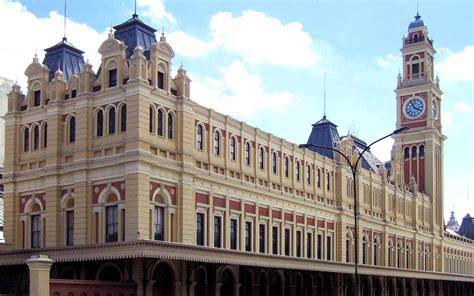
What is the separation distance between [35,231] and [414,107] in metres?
51.1

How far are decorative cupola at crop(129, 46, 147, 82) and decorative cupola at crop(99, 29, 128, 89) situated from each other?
3.53ft

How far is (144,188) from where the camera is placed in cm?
4138

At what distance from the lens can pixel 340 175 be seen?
64062 mm

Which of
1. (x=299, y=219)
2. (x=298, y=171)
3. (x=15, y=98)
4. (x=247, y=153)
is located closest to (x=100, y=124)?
(x=15, y=98)

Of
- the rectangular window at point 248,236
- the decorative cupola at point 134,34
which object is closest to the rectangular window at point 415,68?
the rectangular window at point 248,236

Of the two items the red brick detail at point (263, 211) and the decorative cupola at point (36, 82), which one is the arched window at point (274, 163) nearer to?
the red brick detail at point (263, 211)

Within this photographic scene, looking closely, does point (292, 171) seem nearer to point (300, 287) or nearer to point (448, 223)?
point (300, 287)

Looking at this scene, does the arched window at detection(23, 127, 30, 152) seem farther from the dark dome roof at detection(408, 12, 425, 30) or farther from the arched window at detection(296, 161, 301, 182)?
the dark dome roof at detection(408, 12, 425, 30)

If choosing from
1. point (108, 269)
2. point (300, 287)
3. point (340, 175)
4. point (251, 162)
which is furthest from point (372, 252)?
point (108, 269)

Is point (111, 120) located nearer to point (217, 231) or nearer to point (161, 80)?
point (161, 80)

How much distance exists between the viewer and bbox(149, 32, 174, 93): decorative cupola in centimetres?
4362

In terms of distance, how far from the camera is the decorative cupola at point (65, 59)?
158 feet

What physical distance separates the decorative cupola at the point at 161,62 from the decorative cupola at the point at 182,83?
3.09ft

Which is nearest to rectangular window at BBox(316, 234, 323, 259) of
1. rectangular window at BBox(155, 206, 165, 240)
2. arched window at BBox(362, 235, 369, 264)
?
arched window at BBox(362, 235, 369, 264)
